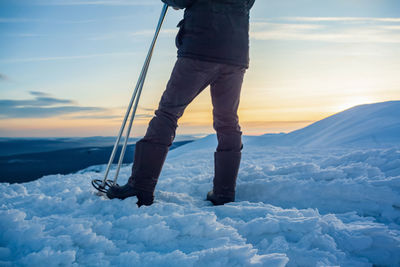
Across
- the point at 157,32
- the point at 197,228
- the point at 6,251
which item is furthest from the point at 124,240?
the point at 157,32

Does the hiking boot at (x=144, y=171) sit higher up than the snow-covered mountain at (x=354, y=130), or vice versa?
the snow-covered mountain at (x=354, y=130)

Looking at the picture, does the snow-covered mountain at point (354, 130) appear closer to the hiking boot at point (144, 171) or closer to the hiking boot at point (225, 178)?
the hiking boot at point (225, 178)

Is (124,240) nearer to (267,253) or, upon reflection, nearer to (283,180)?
(267,253)

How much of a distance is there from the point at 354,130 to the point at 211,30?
514 centimetres

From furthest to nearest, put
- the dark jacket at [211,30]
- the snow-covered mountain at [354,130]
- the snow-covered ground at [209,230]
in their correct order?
the snow-covered mountain at [354,130]
the dark jacket at [211,30]
the snow-covered ground at [209,230]

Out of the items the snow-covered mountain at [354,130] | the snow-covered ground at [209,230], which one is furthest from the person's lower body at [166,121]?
the snow-covered mountain at [354,130]

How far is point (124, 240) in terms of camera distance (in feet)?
5.33

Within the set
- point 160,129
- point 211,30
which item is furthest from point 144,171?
point 211,30

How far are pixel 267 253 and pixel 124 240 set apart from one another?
2.41ft

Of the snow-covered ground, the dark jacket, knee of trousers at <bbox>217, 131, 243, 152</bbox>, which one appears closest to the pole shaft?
the dark jacket

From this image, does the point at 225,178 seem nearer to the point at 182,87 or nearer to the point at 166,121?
the point at 166,121

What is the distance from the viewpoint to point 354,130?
20.5ft

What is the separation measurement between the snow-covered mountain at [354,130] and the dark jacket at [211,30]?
3.82 metres

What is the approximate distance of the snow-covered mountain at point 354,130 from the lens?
5.50 metres
